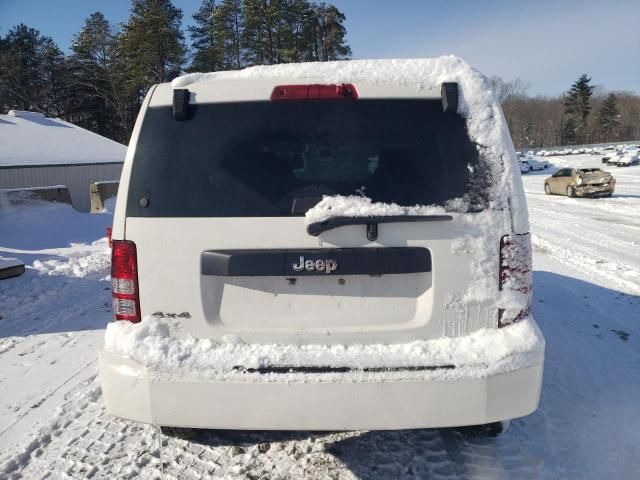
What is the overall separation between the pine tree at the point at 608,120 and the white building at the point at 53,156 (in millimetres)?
109461

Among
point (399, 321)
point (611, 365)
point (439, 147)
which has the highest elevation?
point (439, 147)

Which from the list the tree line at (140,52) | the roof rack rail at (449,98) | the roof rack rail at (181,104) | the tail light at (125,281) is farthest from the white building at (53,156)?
the roof rack rail at (449,98)

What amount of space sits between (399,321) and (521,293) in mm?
624

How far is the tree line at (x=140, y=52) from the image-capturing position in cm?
3591

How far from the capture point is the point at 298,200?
2.23 metres

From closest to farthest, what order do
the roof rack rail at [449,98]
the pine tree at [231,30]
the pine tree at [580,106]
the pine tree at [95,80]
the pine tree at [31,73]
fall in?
the roof rack rail at [449,98] → the pine tree at [231,30] → the pine tree at [95,80] → the pine tree at [31,73] → the pine tree at [580,106]

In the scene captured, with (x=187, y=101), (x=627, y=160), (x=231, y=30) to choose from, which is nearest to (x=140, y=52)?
(x=231, y=30)

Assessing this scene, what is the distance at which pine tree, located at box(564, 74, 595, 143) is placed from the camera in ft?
337

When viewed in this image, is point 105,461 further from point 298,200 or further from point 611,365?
point 611,365

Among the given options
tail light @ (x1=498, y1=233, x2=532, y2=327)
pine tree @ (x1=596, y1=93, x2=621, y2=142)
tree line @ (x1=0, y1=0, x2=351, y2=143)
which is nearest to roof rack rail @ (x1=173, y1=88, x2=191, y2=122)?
tail light @ (x1=498, y1=233, x2=532, y2=327)

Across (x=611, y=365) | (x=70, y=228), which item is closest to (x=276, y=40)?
(x=70, y=228)

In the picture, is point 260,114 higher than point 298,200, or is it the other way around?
point 260,114

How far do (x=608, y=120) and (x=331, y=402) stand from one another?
123 m

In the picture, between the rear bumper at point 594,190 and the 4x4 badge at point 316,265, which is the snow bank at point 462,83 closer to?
the 4x4 badge at point 316,265
